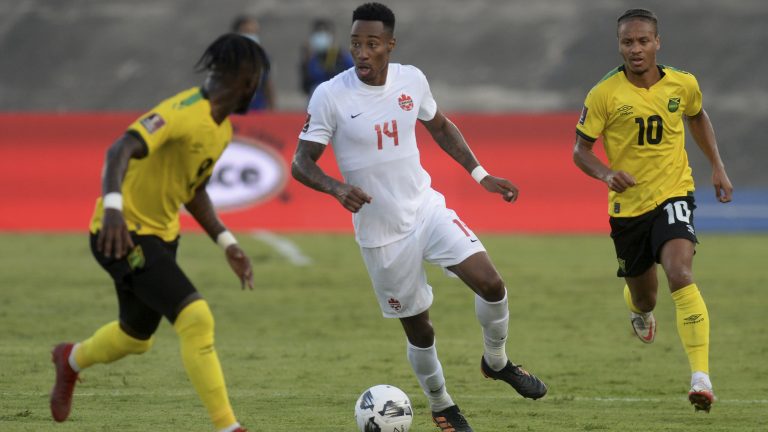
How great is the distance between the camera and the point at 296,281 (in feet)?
49.8

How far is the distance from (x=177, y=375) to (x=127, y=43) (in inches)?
881

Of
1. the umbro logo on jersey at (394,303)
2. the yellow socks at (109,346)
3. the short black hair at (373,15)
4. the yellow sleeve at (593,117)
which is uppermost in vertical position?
the short black hair at (373,15)

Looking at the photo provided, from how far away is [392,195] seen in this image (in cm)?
832

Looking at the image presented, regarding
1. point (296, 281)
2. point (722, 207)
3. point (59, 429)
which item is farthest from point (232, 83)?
point (722, 207)

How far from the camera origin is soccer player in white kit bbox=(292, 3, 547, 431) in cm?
826

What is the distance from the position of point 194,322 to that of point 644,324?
4300 millimetres

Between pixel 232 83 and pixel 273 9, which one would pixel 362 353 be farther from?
pixel 273 9

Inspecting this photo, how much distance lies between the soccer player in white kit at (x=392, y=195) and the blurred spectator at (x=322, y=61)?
13.9m

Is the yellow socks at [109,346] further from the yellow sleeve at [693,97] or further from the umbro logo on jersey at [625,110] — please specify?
the yellow sleeve at [693,97]

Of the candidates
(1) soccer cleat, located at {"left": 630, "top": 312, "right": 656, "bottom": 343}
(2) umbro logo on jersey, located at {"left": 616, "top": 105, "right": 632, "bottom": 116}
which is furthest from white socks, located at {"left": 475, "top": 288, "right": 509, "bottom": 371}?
(1) soccer cleat, located at {"left": 630, "top": 312, "right": 656, "bottom": 343}

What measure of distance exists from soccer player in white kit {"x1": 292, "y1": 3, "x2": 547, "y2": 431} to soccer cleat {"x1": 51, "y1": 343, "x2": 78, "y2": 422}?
1667 mm

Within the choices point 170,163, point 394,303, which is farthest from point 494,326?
point 170,163

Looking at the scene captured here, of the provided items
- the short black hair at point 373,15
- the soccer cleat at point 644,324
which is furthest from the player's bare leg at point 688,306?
the short black hair at point 373,15

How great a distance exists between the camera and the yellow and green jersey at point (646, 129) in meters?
9.14
